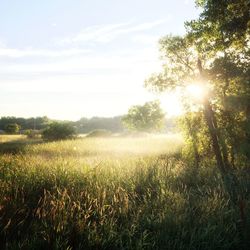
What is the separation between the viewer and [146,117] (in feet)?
287

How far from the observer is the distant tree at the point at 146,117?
87.0 m

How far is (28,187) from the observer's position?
309 inches

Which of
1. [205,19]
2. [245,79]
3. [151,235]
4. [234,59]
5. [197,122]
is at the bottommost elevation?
[151,235]

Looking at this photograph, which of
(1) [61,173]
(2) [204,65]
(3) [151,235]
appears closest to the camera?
(3) [151,235]

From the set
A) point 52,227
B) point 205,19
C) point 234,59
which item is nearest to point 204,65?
point 234,59

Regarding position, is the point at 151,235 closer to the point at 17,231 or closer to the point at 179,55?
the point at 17,231

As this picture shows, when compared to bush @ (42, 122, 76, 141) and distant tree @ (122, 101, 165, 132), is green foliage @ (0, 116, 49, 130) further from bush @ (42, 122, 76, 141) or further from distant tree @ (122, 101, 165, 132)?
bush @ (42, 122, 76, 141)

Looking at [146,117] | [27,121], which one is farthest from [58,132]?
[27,121]

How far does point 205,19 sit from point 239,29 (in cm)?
144

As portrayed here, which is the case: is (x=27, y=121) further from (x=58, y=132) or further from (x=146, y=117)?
(x=58, y=132)

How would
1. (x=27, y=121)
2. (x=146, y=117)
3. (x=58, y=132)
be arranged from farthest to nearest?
(x=27, y=121)
(x=146, y=117)
(x=58, y=132)

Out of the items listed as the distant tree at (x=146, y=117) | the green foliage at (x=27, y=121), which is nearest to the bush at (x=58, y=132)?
the distant tree at (x=146, y=117)

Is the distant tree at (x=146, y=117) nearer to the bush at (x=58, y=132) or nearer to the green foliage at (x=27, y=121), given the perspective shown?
the green foliage at (x=27, y=121)

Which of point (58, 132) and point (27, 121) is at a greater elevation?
point (27, 121)
